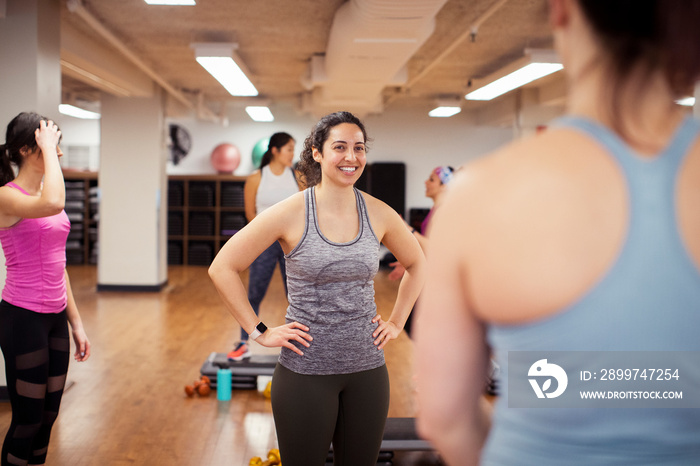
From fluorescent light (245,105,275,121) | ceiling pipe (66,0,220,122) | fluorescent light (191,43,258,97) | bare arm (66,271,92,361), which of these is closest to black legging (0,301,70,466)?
bare arm (66,271,92,361)

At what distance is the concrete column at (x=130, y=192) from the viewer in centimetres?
845

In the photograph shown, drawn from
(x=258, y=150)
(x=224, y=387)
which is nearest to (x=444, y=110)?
(x=258, y=150)

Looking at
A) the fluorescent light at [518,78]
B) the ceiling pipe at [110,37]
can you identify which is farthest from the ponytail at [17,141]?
the fluorescent light at [518,78]

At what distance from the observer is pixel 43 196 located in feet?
7.86

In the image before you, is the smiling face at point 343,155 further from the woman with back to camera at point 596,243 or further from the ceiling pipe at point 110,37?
the ceiling pipe at point 110,37

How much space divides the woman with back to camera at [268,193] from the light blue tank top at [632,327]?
394 cm

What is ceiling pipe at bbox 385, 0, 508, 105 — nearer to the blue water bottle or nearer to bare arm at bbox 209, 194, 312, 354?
the blue water bottle

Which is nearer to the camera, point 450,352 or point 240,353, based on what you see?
point 450,352

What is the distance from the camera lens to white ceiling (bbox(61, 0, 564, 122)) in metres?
4.90

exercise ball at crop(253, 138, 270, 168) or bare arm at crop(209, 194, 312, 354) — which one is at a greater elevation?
exercise ball at crop(253, 138, 270, 168)

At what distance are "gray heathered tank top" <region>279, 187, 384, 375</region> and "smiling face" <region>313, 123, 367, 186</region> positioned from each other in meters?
0.14

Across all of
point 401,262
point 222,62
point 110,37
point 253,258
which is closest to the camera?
point 253,258
